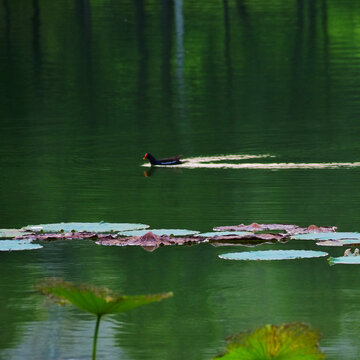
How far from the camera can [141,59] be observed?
43156 millimetres

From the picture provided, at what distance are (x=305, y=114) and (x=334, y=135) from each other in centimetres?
408

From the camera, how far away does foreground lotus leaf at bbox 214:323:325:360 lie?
5.48m

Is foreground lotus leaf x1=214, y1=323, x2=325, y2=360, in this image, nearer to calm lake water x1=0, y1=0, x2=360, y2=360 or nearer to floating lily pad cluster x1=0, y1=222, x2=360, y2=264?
calm lake water x1=0, y1=0, x2=360, y2=360

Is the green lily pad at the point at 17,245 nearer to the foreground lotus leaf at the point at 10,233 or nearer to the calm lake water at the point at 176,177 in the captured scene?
the calm lake water at the point at 176,177

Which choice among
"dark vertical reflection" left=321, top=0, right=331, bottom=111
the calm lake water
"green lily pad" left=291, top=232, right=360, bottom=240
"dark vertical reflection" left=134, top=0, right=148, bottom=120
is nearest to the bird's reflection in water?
the calm lake water

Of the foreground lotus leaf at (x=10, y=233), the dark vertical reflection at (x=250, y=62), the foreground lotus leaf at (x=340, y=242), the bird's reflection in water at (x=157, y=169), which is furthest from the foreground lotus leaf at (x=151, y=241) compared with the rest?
the dark vertical reflection at (x=250, y=62)

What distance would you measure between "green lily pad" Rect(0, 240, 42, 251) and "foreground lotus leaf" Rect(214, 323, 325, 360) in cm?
654

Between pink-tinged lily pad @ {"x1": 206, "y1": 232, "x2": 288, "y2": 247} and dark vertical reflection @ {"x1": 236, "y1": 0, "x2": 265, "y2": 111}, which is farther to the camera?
dark vertical reflection @ {"x1": 236, "y1": 0, "x2": 265, "y2": 111}

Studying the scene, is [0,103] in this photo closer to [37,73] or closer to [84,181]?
[37,73]

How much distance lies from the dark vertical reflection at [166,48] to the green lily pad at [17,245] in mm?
16265

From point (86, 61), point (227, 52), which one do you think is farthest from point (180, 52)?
point (86, 61)

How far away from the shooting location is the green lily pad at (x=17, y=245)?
1198cm

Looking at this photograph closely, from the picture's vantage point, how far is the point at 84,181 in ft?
58.0

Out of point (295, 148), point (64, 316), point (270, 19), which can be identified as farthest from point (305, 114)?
point (270, 19)
